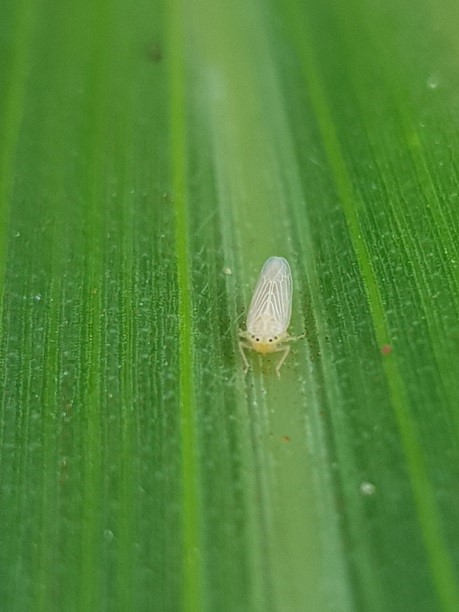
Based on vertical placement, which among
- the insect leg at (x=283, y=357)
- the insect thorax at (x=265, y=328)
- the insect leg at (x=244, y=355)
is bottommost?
the insect leg at (x=244, y=355)

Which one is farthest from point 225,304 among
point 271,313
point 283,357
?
point 283,357

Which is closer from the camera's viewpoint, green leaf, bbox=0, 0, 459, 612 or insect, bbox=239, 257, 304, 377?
green leaf, bbox=0, 0, 459, 612

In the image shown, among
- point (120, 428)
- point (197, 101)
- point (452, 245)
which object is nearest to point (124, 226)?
point (197, 101)

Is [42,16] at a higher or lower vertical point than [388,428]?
higher

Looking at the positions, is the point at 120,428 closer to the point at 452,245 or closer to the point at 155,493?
the point at 155,493

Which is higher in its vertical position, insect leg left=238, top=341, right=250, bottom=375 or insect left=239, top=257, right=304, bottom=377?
insect left=239, top=257, right=304, bottom=377
